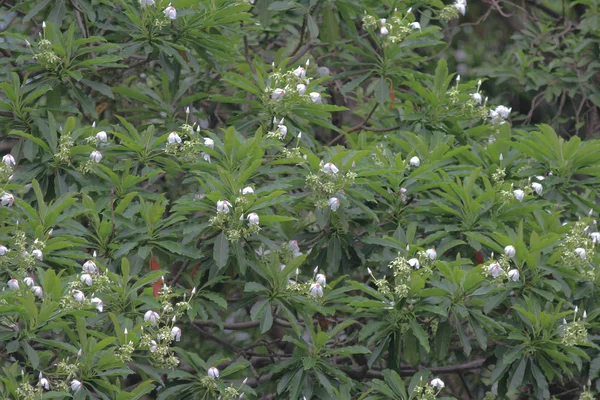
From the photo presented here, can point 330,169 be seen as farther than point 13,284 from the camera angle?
Yes

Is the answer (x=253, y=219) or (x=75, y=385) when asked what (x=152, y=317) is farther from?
(x=253, y=219)

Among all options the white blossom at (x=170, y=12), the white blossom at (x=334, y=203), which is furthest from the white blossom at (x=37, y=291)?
the white blossom at (x=170, y=12)

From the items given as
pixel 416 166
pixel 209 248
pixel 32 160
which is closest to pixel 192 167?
pixel 209 248

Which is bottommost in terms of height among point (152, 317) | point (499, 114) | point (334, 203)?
point (499, 114)

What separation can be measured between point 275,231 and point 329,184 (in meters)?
0.82

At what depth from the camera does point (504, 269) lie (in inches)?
171

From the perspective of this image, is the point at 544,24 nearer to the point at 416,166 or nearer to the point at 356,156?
the point at 416,166

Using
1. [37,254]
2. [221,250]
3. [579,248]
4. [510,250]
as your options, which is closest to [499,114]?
[579,248]

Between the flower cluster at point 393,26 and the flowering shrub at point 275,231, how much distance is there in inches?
0.5

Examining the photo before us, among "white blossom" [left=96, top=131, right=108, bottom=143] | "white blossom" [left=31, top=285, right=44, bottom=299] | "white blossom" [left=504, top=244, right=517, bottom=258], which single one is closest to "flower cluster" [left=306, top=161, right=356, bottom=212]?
"white blossom" [left=504, top=244, right=517, bottom=258]

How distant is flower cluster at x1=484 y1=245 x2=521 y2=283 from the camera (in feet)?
13.9

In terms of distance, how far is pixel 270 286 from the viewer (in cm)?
443

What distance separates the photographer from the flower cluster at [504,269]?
4.23 meters

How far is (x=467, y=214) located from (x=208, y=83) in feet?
5.58
